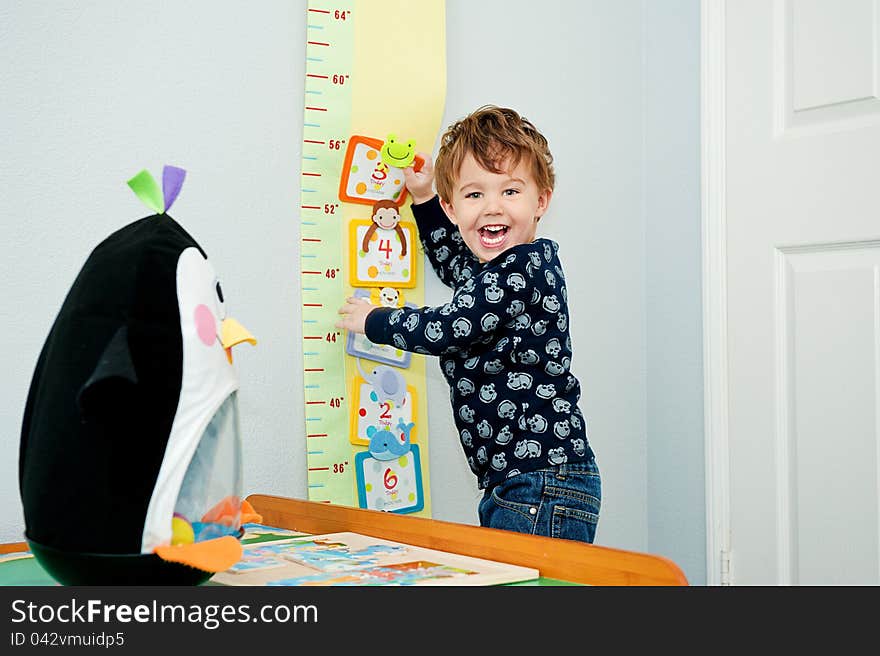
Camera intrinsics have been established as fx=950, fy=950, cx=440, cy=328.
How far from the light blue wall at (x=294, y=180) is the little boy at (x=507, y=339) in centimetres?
16

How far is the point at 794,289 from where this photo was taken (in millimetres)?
1472

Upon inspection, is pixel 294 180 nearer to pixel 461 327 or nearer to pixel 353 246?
pixel 353 246

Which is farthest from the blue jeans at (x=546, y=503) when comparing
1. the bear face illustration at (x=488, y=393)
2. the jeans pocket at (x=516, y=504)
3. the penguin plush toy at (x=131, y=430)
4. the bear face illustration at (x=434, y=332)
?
the penguin plush toy at (x=131, y=430)

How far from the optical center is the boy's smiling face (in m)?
1.24

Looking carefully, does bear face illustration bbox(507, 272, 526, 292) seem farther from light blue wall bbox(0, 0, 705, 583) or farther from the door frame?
the door frame

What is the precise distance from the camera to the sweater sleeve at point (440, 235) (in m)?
1.33

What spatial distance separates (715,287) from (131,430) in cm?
115

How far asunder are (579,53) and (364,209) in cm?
55

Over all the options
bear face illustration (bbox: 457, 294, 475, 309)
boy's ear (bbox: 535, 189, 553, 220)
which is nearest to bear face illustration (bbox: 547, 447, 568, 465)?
bear face illustration (bbox: 457, 294, 475, 309)

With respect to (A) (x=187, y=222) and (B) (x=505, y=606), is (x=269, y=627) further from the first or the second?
(A) (x=187, y=222)

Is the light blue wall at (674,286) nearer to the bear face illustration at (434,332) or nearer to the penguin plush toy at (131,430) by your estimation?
the bear face illustration at (434,332)

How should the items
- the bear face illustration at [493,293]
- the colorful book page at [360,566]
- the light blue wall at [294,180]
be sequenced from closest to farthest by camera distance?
the colorful book page at [360,566]
the light blue wall at [294,180]
the bear face illustration at [493,293]

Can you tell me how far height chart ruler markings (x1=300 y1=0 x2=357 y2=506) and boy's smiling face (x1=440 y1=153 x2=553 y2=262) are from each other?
0.17 meters

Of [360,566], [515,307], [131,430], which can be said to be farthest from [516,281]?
[131,430]
